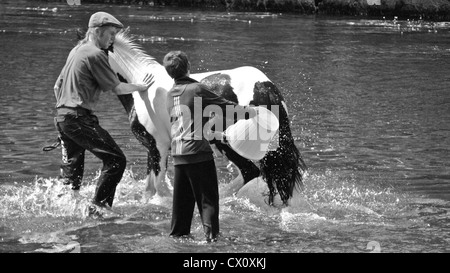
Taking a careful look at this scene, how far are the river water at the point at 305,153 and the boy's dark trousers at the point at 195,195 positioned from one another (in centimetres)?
17

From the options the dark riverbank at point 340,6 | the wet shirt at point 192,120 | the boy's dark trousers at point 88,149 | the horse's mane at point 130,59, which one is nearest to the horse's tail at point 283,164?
the horse's mane at point 130,59

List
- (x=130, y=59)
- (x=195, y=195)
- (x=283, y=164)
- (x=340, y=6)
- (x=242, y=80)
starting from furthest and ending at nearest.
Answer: (x=340, y=6) < (x=130, y=59) < (x=283, y=164) < (x=242, y=80) < (x=195, y=195)

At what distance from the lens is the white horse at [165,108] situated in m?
8.66

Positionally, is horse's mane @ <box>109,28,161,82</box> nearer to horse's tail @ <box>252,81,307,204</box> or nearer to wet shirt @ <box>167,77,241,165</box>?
horse's tail @ <box>252,81,307,204</box>

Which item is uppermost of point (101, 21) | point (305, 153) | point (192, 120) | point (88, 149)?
point (101, 21)

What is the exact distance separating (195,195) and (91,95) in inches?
61.0

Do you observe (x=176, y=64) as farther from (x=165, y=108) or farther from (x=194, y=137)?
(x=165, y=108)

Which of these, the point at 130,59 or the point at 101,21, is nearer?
the point at 101,21

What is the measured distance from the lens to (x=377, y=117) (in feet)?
44.7

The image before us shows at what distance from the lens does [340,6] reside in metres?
32.4

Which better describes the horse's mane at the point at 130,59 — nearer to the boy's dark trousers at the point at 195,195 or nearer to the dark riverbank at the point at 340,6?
the boy's dark trousers at the point at 195,195

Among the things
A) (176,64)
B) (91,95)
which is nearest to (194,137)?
(176,64)

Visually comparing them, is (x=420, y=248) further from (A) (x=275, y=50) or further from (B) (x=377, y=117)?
(A) (x=275, y=50)
